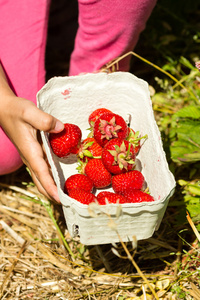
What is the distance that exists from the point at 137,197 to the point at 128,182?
0.09 meters

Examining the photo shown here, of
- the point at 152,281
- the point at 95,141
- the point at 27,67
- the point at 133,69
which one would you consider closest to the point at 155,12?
the point at 133,69

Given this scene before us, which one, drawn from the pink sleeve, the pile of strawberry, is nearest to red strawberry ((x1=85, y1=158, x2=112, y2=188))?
the pile of strawberry

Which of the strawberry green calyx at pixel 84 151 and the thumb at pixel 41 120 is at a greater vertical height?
the thumb at pixel 41 120

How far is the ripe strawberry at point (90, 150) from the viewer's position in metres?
1.20

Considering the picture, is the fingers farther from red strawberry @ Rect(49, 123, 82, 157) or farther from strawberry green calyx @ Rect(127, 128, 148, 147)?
strawberry green calyx @ Rect(127, 128, 148, 147)

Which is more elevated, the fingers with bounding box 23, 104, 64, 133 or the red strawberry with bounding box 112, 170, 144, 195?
the fingers with bounding box 23, 104, 64, 133

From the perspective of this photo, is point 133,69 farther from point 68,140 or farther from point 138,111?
point 68,140

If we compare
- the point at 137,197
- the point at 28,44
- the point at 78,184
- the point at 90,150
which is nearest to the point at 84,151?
the point at 90,150

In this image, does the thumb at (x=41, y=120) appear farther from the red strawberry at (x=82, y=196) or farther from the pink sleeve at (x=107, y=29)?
the pink sleeve at (x=107, y=29)

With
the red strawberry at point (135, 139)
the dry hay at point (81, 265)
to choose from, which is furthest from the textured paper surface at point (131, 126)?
the dry hay at point (81, 265)

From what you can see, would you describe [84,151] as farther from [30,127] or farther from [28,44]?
[28,44]

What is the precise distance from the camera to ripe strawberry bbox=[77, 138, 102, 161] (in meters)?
1.20

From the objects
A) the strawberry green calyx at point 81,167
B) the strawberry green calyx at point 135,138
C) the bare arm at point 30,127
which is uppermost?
the bare arm at point 30,127

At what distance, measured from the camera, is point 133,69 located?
1.88 m
